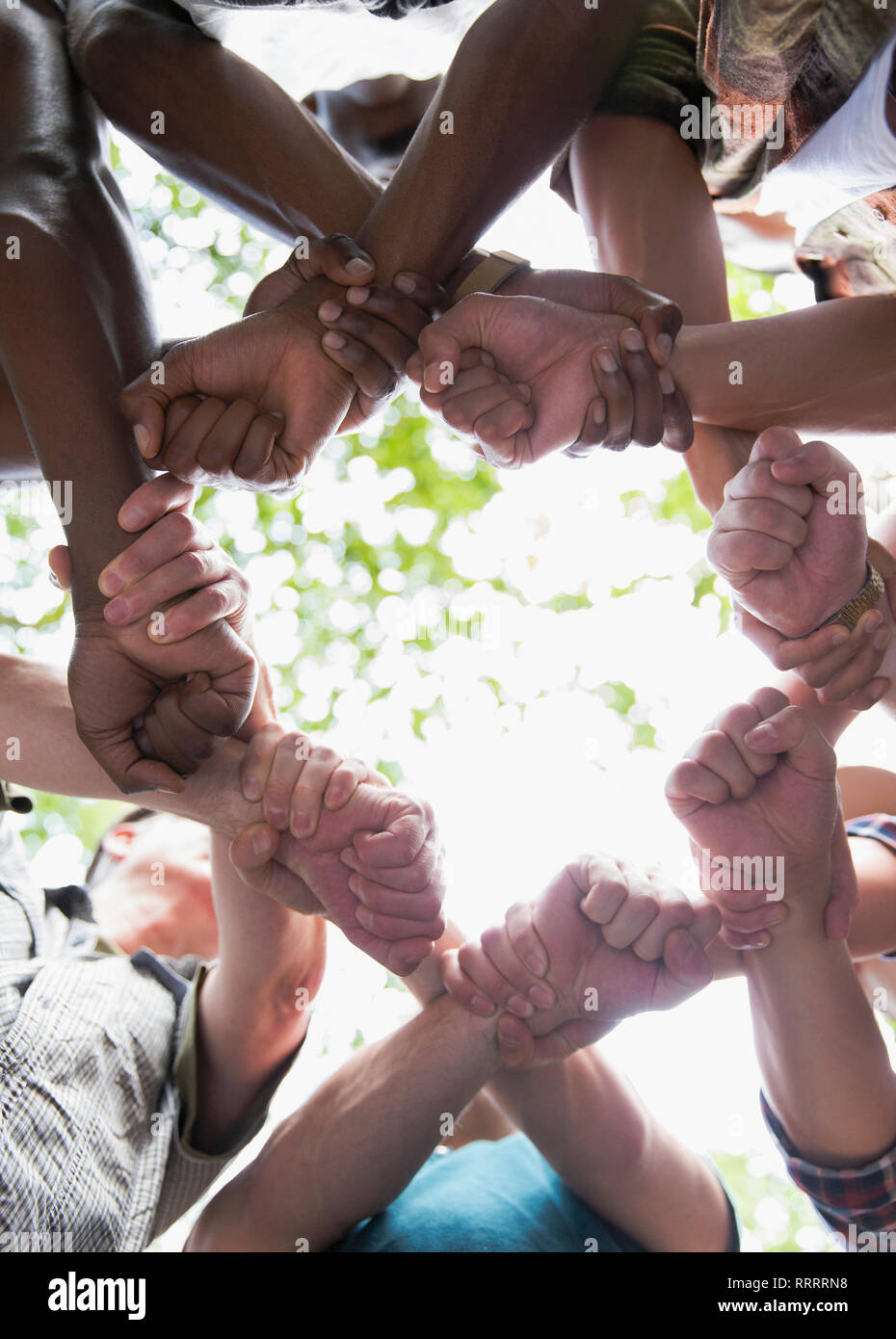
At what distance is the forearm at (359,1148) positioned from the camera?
1.02m

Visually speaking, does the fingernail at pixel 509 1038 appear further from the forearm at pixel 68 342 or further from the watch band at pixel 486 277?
the watch band at pixel 486 277

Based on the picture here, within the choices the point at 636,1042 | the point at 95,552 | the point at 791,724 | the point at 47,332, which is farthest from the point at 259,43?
the point at 636,1042

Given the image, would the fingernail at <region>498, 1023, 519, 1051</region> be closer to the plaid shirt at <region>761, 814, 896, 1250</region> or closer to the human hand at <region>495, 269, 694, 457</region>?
the plaid shirt at <region>761, 814, 896, 1250</region>

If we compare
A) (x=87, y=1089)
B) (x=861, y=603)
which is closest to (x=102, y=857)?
(x=87, y=1089)

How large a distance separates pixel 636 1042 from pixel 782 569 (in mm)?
1765

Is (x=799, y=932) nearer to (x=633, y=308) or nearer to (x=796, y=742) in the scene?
(x=796, y=742)

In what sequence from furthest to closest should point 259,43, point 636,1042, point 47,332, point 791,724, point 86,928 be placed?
point 636,1042, point 86,928, point 259,43, point 791,724, point 47,332

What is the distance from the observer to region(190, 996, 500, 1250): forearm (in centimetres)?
102

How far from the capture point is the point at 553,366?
855 millimetres

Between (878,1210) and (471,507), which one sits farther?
(471,507)

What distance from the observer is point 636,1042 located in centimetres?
242

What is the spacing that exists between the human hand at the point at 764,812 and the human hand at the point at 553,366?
0.29 metres

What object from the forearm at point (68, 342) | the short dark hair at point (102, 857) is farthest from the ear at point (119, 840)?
the forearm at point (68, 342)
